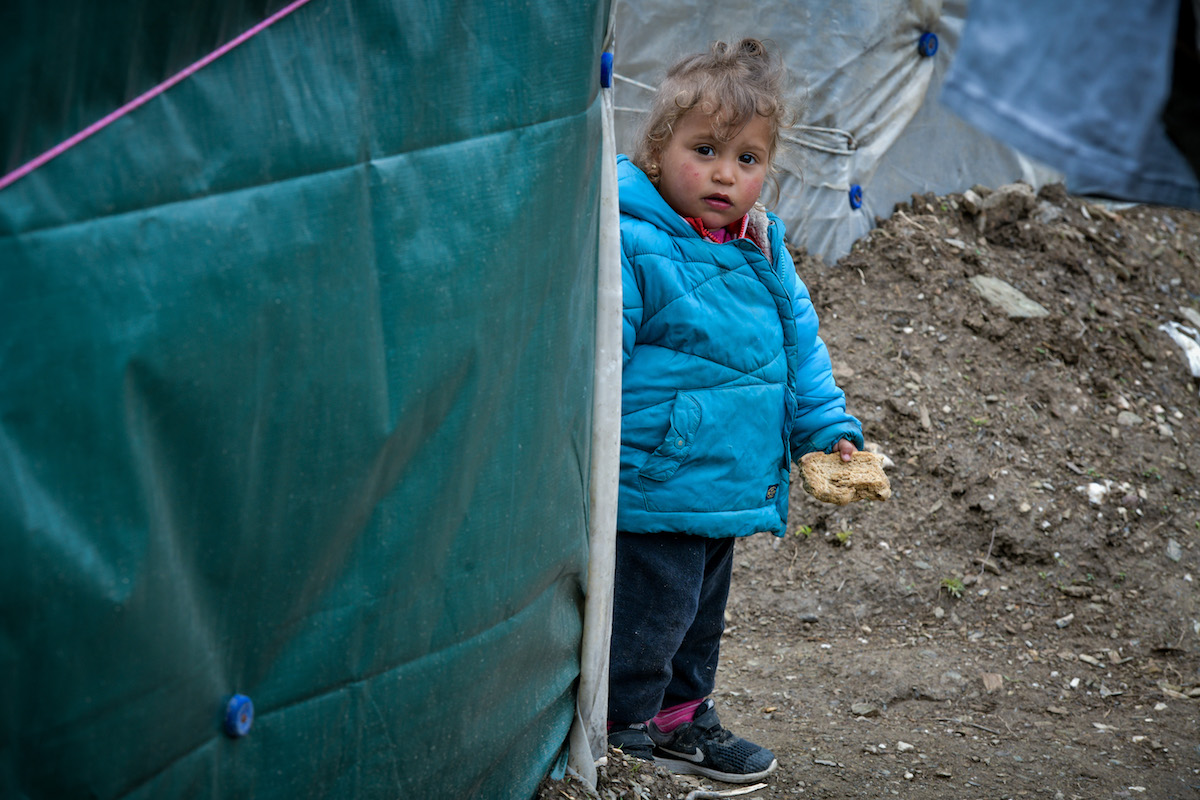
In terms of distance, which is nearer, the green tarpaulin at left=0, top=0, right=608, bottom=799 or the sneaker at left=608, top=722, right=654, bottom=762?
the green tarpaulin at left=0, top=0, right=608, bottom=799

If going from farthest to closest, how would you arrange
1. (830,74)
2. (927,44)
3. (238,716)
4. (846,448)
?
(927,44), (830,74), (846,448), (238,716)

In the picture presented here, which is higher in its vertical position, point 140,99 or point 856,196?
point 140,99

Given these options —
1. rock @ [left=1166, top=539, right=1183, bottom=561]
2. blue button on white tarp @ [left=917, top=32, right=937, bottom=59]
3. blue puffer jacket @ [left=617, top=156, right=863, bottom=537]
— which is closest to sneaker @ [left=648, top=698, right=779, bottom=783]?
blue puffer jacket @ [left=617, top=156, right=863, bottom=537]

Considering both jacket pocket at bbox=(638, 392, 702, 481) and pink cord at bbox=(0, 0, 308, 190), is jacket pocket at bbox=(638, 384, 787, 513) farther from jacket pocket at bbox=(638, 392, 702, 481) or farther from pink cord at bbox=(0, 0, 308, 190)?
pink cord at bbox=(0, 0, 308, 190)

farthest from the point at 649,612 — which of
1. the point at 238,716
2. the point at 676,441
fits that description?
the point at 238,716

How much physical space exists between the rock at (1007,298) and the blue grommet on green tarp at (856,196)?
2.17 ft

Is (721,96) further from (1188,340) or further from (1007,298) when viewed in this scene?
(1188,340)

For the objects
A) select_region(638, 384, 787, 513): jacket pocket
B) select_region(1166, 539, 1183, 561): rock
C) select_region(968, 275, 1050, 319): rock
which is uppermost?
select_region(638, 384, 787, 513): jacket pocket

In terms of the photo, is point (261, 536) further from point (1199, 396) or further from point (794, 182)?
point (1199, 396)

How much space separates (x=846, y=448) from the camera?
2602mm

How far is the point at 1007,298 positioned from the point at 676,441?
327 centimetres

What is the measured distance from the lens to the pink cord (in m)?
1.20

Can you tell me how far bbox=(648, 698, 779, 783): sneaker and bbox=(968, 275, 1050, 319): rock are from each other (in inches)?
117

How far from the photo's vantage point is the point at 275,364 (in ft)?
4.80
